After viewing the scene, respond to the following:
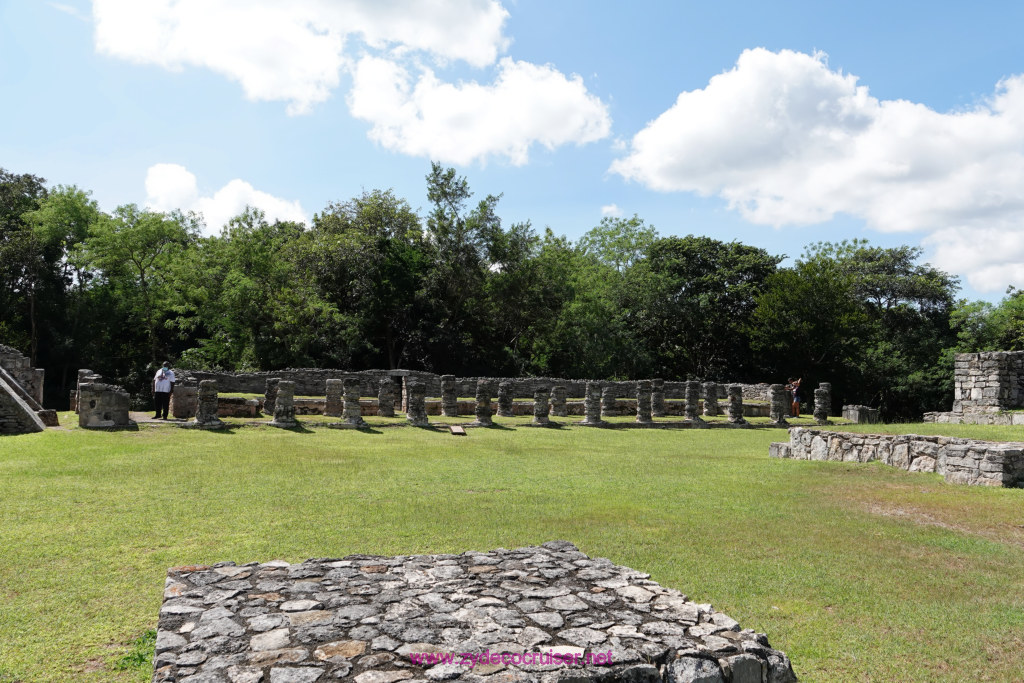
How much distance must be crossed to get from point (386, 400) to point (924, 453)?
14.3 meters

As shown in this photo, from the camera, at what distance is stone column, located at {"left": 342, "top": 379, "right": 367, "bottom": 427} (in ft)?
60.7

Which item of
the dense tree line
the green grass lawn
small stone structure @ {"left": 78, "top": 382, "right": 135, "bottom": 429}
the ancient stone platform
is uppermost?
the dense tree line

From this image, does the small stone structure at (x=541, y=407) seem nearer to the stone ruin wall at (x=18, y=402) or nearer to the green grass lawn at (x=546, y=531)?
the green grass lawn at (x=546, y=531)

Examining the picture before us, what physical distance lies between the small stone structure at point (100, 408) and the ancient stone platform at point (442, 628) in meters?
12.5

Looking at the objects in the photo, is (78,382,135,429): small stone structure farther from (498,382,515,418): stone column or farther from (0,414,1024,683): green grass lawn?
(498,382,515,418): stone column

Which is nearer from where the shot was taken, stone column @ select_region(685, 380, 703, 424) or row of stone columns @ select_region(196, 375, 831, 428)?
row of stone columns @ select_region(196, 375, 831, 428)

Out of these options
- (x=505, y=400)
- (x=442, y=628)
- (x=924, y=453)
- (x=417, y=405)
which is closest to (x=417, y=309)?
(x=505, y=400)

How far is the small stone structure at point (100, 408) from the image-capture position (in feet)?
50.8

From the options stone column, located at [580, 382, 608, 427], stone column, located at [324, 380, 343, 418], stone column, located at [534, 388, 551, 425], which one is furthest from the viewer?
stone column, located at [580, 382, 608, 427]

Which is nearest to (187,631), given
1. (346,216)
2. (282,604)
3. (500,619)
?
(282,604)

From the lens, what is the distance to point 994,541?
7523mm

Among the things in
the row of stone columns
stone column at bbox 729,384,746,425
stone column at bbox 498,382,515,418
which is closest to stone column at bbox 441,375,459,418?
the row of stone columns

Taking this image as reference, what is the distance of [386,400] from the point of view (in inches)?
820

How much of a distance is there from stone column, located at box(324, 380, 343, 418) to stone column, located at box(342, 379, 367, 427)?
2.35m
